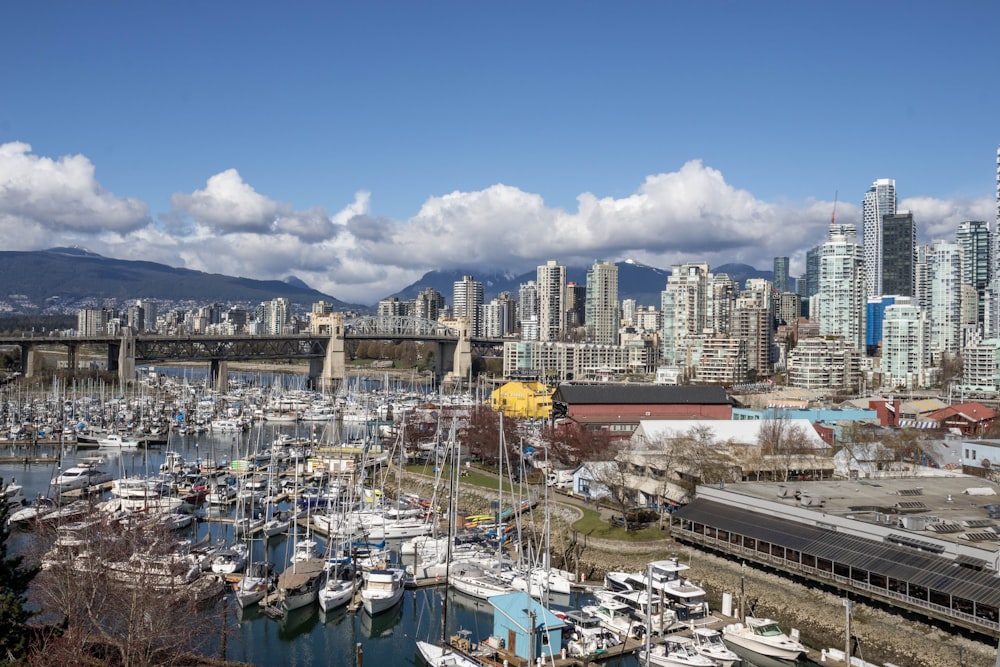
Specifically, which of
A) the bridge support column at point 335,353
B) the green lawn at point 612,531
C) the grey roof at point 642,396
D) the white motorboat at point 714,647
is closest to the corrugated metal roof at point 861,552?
the green lawn at point 612,531

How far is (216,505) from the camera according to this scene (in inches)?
1148

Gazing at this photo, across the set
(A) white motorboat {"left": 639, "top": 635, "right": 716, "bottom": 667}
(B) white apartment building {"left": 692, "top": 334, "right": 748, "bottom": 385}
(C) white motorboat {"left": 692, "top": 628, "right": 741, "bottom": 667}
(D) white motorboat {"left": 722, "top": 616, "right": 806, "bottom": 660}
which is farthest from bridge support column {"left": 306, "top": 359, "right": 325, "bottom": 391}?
(A) white motorboat {"left": 639, "top": 635, "right": 716, "bottom": 667}

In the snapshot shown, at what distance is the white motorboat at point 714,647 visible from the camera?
16.1 metres

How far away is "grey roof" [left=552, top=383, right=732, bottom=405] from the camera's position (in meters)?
44.0

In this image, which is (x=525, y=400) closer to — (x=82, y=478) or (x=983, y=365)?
(x=82, y=478)

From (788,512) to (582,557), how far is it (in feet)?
18.4

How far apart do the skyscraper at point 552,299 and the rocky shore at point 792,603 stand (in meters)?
135

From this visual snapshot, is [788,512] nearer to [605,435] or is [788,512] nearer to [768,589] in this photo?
[768,589]

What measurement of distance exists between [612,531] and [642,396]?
71.2ft

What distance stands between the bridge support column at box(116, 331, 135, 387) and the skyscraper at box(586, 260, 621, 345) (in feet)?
305

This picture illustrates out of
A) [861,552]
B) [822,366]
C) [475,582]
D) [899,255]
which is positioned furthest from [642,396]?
[899,255]

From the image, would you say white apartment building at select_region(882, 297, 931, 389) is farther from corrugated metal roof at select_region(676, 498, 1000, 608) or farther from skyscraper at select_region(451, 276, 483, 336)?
skyscraper at select_region(451, 276, 483, 336)

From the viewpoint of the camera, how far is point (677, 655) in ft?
52.5

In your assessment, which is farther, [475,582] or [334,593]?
[475,582]
